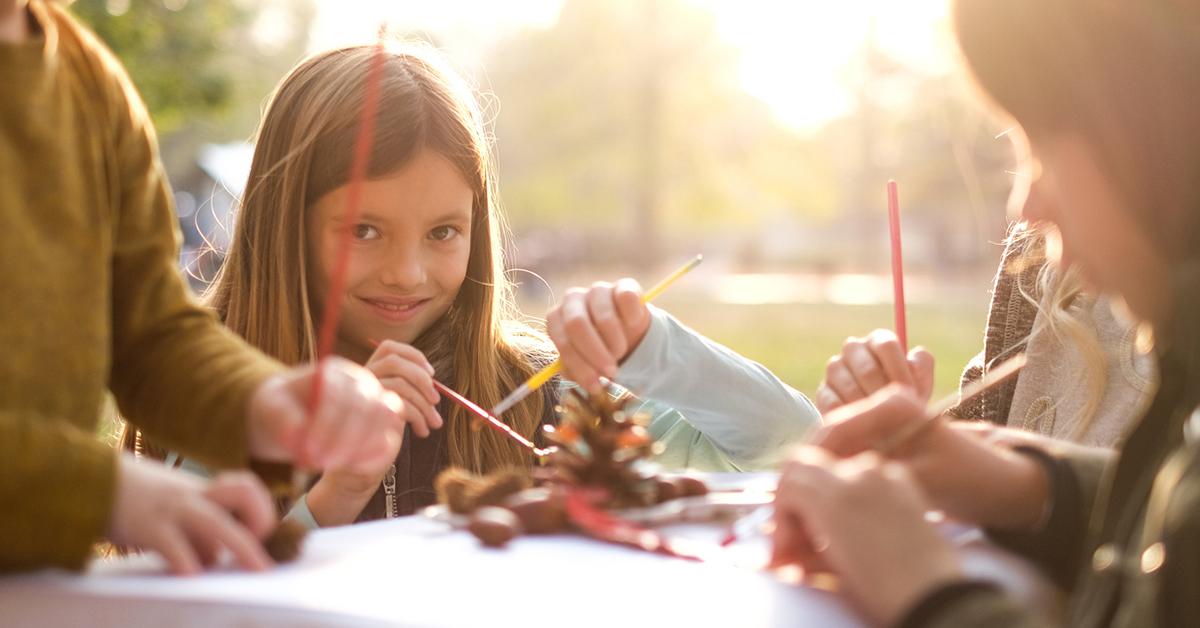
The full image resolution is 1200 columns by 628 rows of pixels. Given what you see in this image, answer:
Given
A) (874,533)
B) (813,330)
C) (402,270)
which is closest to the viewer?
(874,533)

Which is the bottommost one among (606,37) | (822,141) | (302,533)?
(822,141)

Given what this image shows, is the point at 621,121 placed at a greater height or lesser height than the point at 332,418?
lesser

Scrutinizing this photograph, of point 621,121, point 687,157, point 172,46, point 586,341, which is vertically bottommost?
point 687,157

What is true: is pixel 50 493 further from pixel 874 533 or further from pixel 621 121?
pixel 621 121

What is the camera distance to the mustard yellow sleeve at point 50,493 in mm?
762

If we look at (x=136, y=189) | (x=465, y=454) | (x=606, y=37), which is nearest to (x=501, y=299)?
(x=465, y=454)

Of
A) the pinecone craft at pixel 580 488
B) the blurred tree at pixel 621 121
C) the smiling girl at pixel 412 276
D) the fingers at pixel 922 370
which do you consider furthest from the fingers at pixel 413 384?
the blurred tree at pixel 621 121

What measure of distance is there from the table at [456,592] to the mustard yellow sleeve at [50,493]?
2 cm

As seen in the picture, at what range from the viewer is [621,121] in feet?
69.6

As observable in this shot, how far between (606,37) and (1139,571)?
67.9 feet

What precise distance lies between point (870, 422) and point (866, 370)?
297 millimetres

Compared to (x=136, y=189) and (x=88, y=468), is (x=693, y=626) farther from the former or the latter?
(x=136, y=189)

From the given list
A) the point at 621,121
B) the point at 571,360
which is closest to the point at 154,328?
the point at 571,360

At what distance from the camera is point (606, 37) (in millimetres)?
20906
